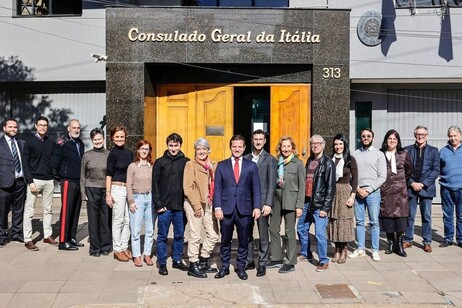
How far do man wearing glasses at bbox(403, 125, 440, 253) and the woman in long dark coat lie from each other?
1.59ft

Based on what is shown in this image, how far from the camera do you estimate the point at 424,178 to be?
30.5 feet

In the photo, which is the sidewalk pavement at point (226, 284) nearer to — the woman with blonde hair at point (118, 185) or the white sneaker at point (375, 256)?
the white sneaker at point (375, 256)

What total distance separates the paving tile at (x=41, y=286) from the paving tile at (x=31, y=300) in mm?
151

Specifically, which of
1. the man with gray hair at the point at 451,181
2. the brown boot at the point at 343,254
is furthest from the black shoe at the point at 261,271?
the man with gray hair at the point at 451,181

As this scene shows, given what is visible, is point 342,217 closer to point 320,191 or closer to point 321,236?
point 321,236

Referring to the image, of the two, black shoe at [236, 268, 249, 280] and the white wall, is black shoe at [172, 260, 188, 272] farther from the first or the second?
the white wall

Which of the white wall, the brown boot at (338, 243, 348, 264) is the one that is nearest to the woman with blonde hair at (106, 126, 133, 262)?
the brown boot at (338, 243, 348, 264)

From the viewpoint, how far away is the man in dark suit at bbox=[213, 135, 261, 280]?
7.45 m

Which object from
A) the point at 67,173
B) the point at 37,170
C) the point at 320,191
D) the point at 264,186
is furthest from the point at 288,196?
the point at 37,170

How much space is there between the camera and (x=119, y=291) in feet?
22.9

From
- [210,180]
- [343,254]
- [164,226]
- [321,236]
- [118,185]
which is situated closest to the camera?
[164,226]

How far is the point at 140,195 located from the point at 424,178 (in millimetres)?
4665

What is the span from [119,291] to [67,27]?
32.9ft

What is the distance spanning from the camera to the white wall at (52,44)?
15016 mm
